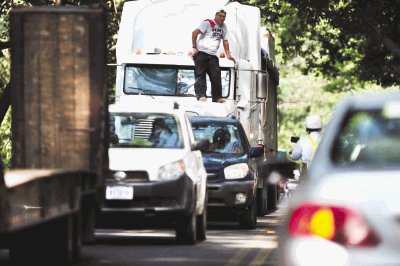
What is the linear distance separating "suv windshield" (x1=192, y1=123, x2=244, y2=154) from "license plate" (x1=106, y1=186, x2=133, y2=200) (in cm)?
489

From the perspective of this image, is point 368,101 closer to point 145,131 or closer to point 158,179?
point 158,179

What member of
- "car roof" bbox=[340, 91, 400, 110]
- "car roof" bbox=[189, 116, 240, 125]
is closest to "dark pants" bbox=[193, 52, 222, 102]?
"car roof" bbox=[189, 116, 240, 125]

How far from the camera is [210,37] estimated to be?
80.6ft

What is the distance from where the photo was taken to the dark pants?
23.9 m

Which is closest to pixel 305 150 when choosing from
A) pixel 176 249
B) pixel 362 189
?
pixel 176 249

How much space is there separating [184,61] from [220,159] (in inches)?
163

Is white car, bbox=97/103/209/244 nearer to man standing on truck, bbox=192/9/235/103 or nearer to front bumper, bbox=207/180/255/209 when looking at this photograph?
front bumper, bbox=207/180/255/209

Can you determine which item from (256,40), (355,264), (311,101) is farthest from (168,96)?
(311,101)

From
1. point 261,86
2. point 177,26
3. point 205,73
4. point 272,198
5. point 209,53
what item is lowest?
point 272,198

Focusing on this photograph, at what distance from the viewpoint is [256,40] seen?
25891mm

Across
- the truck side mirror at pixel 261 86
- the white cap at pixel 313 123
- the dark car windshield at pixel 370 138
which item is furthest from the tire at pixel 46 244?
the truck side mirror at pixel 261 86

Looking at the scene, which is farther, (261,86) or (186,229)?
(261,86)

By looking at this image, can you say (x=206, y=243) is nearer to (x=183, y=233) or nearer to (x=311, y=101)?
(x=183, y=233)

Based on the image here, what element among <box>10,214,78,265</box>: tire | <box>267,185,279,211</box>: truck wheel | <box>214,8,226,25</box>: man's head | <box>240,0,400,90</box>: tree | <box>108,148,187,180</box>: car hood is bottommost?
<box>267,185,279,211</box>: truck wheel
